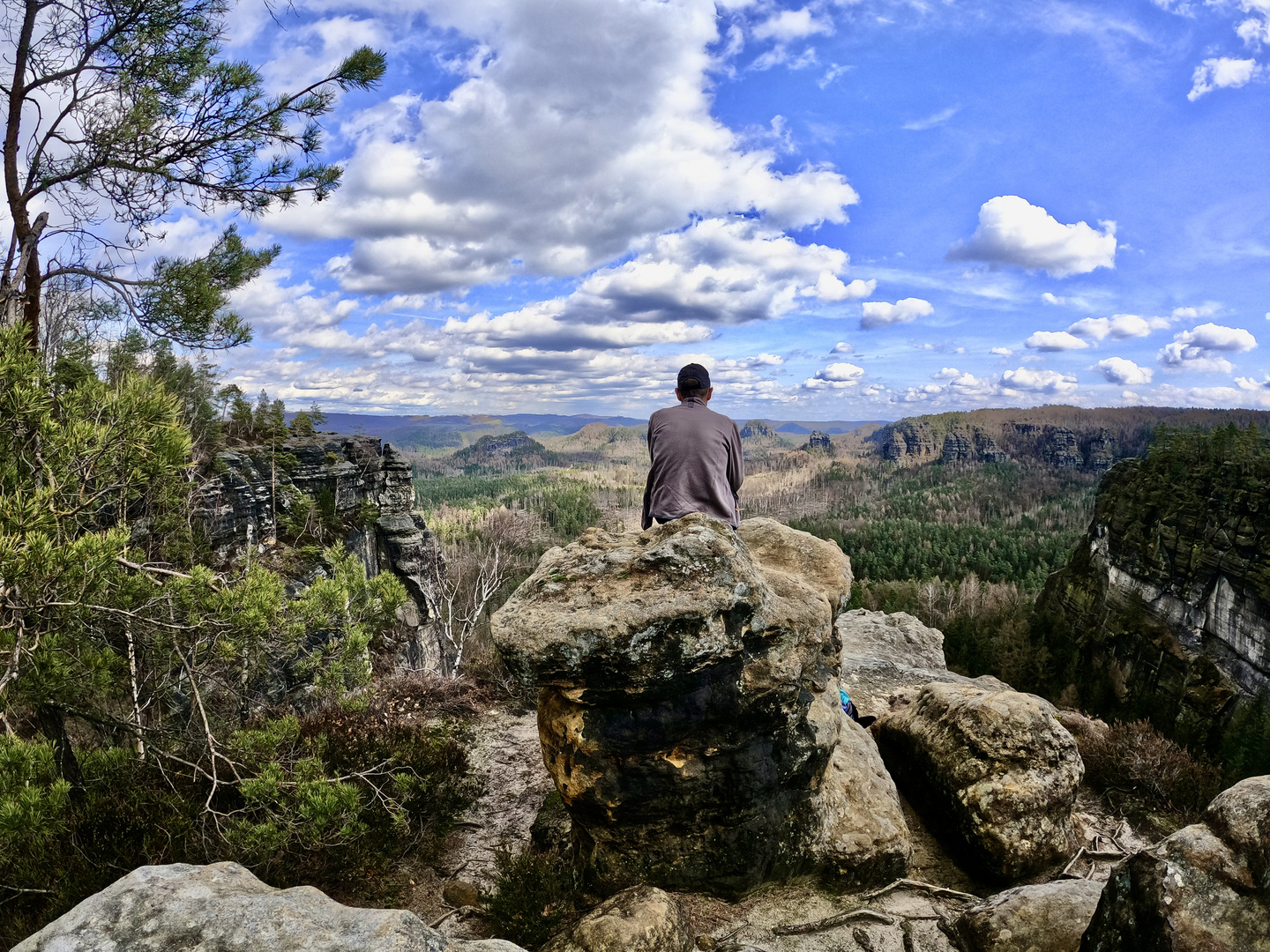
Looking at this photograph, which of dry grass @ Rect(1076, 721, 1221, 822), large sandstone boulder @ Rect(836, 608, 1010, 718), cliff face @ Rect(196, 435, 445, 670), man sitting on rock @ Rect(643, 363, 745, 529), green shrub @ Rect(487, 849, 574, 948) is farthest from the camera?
cliff face @ Rect(196, 435, 445, 670)

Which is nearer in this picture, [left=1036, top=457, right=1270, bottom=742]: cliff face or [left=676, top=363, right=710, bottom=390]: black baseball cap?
[left=676, top=363, right=710, bottom=390]: black baseball cap

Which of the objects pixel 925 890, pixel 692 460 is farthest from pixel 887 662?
pixel 692 460

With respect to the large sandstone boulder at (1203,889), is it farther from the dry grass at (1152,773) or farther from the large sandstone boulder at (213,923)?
the dry grass at (1152,773)

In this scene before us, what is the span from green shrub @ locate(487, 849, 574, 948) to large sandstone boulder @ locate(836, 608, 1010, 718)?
6324 millimetres

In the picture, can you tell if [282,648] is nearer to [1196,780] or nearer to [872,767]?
[872,767]

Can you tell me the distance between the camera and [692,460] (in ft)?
23.6

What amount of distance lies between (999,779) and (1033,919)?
2.03 m

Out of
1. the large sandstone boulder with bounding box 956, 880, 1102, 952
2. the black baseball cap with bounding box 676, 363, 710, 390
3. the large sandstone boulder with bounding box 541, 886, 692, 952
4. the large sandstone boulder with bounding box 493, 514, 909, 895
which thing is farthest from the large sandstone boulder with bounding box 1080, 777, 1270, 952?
the black baseball cap with bounding box 676, 363, 710, 390

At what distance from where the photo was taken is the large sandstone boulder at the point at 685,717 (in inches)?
224

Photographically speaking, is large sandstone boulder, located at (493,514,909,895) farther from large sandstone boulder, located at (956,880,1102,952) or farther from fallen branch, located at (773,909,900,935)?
large sandstone boulder, located at (956,880,1102,952)

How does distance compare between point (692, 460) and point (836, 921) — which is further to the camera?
point (692, 460)

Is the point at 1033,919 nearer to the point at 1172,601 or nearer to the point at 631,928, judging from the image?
the point at 631,928

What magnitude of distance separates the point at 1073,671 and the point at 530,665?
181 ft

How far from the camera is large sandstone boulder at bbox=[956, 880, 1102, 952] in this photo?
507 centimetres
